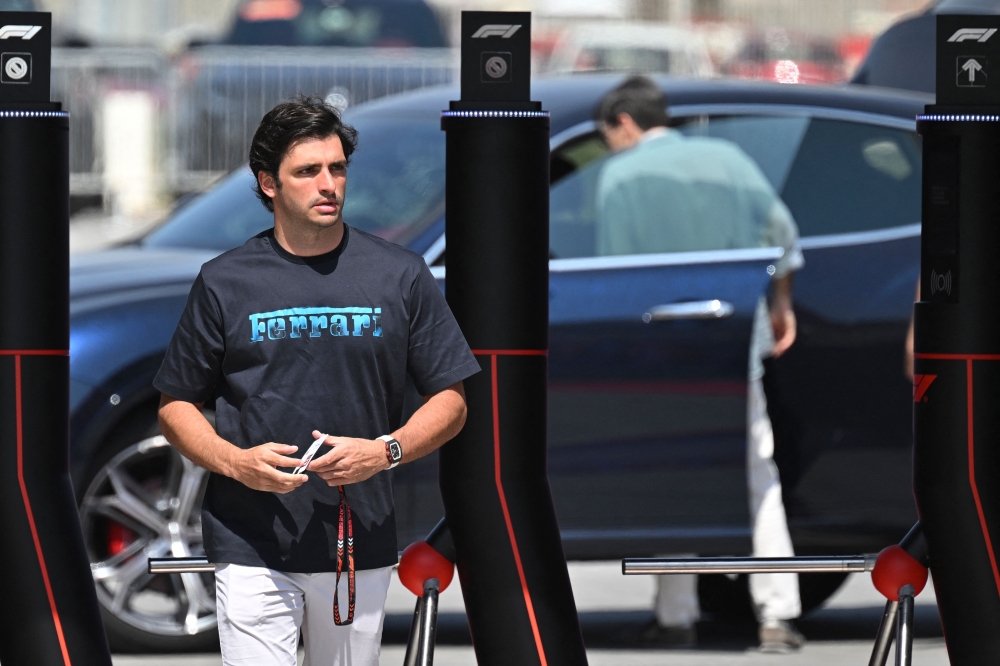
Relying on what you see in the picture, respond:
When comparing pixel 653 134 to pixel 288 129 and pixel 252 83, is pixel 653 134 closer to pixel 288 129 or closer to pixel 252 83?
pixel 288 129

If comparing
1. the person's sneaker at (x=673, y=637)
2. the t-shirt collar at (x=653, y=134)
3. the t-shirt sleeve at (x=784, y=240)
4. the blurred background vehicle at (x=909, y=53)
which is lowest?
the person's sneaker at (x=673, y=637)

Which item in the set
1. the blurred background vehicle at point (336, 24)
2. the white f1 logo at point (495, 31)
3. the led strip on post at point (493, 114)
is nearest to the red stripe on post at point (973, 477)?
the led strip on post at point (493, 114)

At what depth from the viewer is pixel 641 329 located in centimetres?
636

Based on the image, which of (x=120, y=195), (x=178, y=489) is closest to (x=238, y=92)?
(x=120, y=195)

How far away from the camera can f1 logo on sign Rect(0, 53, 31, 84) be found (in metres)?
4.10

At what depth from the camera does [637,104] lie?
663cm

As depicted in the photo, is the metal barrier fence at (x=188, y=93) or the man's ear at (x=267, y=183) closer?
the man's ear at (x=267, y=183)

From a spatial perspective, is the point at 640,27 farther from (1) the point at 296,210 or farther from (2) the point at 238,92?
(1) the point at 296,210

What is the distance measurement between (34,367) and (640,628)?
3.48 meters

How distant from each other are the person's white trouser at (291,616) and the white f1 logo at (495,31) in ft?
3.96

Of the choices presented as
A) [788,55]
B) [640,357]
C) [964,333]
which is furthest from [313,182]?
[788,55]

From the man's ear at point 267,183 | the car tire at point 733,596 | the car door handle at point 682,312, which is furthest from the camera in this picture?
the car tire at point 733,596

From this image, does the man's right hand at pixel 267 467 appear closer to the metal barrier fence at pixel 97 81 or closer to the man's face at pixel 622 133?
the man's face at pixel 622 133

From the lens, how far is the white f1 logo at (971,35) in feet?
13.9
